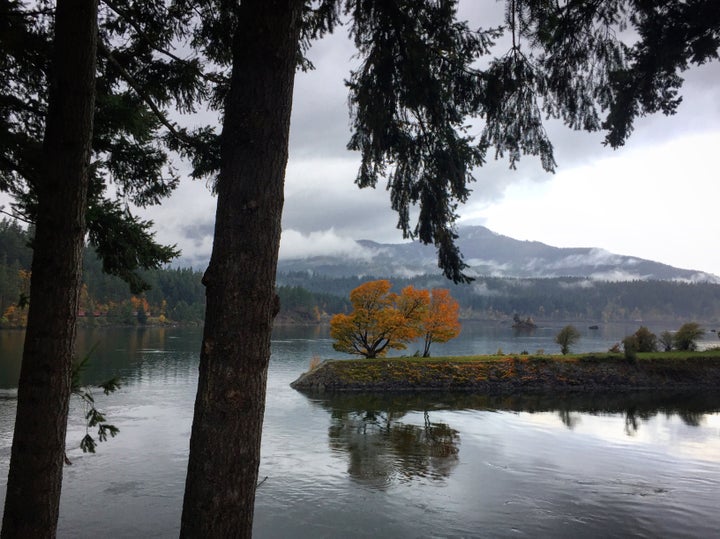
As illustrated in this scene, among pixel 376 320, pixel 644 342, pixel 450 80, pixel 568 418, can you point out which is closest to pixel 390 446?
pixel 568 418

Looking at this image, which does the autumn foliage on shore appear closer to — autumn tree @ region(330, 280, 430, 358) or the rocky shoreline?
autumn tree @ region(330, 280, 430, 358)

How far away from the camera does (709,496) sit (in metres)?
15.1

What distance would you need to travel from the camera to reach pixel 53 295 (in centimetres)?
452

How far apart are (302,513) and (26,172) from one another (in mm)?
10361

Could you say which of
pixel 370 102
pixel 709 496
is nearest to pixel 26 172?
pixel 370 102

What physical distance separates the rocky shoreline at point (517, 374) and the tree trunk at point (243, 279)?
34519 millimetres

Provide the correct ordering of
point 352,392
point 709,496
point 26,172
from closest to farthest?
point 26,172, point 709,496, point 352,392

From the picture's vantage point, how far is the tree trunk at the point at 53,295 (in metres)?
4.45

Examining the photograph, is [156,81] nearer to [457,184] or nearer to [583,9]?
[457,184]

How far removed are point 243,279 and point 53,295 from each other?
2.22 metres

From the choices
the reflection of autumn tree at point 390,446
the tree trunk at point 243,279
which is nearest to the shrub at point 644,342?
the reflection of autumn tree at point 390,446

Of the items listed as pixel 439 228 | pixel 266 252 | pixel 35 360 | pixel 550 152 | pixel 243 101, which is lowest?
pixel 35 360

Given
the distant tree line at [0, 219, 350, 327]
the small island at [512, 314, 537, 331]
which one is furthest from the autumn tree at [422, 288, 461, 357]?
the small island at [512, 314, 537, 331]

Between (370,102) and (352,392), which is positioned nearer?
(370,102)
